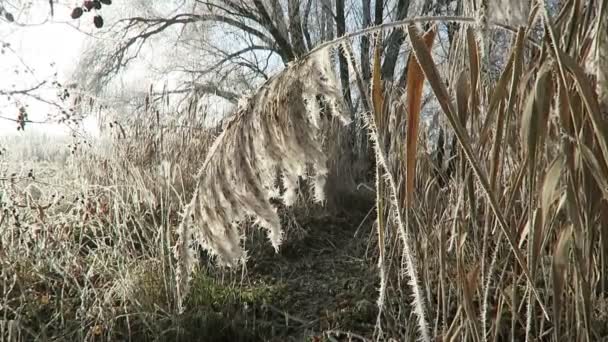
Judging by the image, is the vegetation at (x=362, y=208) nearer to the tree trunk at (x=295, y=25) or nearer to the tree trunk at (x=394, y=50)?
the tree trunk at (x=394, y=50)

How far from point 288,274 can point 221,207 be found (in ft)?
6.24

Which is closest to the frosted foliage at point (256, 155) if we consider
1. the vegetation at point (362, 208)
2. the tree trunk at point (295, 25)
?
the vegetation at point (362, 208)

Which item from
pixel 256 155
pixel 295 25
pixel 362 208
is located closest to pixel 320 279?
pixel 362 208

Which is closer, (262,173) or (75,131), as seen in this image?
(262,173)

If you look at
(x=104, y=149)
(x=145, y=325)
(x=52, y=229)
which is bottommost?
(x=145, y=325)

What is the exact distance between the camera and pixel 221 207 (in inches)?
29.1

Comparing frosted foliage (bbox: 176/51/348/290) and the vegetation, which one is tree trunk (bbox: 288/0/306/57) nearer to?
the vegetation

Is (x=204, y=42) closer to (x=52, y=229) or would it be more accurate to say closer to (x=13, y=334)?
(x=52, y=229)

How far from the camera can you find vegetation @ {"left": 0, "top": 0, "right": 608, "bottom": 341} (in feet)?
1.99

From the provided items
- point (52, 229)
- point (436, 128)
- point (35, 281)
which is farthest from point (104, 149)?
point (436, 128)

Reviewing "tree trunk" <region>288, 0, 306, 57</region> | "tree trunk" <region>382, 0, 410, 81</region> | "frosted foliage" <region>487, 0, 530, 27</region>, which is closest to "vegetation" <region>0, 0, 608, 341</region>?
"frosted foliage" <region>487, 0, 530, 27</region>

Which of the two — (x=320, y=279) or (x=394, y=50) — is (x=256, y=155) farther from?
(x=394, y=50)

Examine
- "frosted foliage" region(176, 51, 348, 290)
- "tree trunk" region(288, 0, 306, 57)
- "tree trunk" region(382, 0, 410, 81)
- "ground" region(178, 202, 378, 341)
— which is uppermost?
"tree trunk" region(288, 0, 306, 57)

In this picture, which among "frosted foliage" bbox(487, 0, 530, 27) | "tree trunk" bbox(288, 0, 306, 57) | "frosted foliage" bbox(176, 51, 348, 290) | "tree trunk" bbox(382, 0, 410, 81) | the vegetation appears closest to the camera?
"frosted foliage" bbox(487, 0, 530, 27)
